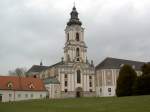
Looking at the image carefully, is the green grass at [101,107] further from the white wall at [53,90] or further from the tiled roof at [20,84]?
the white wall at [53,90]

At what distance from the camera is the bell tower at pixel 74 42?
89369 mm

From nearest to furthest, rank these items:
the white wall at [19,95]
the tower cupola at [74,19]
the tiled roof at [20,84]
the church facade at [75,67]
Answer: the white wall at [19,95] < the tiled roof at [20,84] < the church facade at [75,67] < the tower cupola at [74,19]

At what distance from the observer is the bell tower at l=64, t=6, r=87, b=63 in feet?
293

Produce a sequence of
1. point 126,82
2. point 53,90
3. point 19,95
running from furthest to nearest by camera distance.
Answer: point 53,90
point 19,95
point 126,82

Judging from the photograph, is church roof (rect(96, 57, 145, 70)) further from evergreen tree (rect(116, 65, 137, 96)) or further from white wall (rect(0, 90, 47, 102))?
evergreen tree (rect(116, 65, 137, 96))

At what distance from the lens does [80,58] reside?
294 ft

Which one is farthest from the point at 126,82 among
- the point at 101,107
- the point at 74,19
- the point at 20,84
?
the point at 74,19

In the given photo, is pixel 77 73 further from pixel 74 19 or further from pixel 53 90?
pixel 74 19

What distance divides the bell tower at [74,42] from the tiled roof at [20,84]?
50.1ft

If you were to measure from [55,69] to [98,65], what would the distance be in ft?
44.3

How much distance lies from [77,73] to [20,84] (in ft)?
64.7

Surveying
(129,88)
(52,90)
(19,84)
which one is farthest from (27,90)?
(129,88)

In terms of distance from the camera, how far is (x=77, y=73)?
8800cm

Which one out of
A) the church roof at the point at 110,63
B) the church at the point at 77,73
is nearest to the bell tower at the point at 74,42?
the church at the point at 77,73
